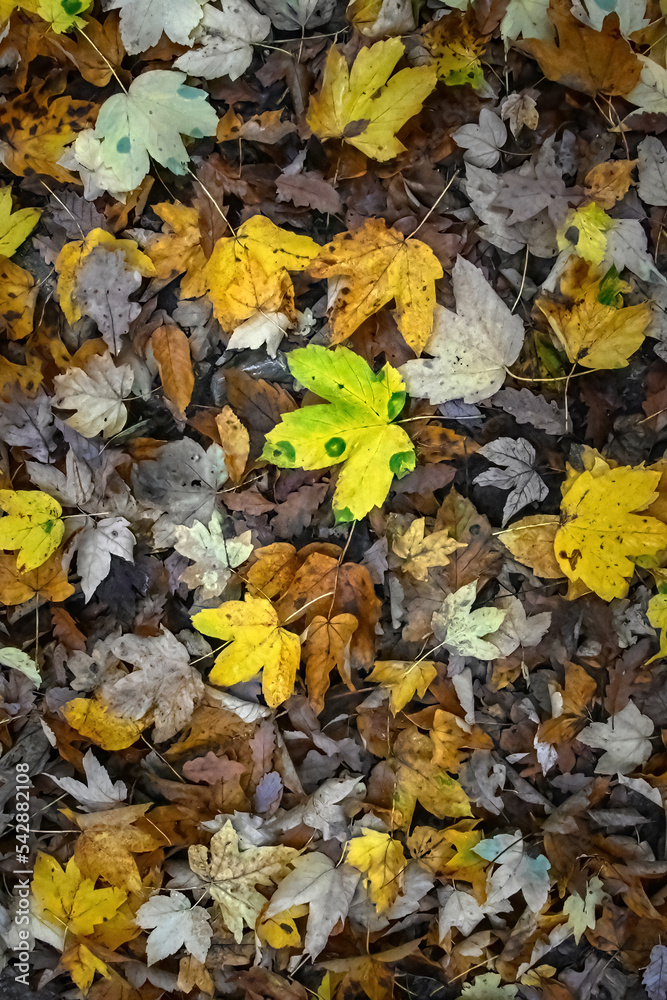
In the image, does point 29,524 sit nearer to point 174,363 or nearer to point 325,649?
point 174,363

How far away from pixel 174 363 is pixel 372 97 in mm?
613

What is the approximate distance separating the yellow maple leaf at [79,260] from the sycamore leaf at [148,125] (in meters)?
0.10

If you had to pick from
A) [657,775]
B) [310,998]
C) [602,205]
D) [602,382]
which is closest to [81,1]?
[602,205]

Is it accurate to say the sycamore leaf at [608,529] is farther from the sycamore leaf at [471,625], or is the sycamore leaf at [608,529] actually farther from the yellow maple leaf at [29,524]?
the yellow maple leaf at [29,524]

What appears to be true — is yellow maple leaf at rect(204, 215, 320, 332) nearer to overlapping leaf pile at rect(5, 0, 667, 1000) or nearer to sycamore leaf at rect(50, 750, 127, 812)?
overlapping leaf pile at rect(5, 0, 667, 1000)

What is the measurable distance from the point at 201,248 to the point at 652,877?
1.57 m

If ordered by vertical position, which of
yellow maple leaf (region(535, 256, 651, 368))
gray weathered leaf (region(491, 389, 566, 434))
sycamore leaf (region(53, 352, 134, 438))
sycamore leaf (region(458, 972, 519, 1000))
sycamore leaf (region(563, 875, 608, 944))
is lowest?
sycamore leaf (region(458, 972, 519, 1000))

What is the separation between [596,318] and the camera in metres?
1.04

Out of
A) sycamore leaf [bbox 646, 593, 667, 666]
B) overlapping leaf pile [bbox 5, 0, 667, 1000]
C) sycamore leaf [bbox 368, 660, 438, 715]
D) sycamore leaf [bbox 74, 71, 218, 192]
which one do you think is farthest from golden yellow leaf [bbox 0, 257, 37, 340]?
sycamore leaf [bbox 646, 593, 667, 666]

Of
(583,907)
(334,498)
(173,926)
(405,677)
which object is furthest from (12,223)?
(583,907)

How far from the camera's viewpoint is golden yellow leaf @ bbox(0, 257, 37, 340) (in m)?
1.14

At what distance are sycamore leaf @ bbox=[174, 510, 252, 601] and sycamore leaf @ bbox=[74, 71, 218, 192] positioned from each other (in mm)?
679

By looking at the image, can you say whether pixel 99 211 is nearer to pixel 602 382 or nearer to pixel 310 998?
pixel 602 382

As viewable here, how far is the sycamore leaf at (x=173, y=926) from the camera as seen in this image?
1121 mm
